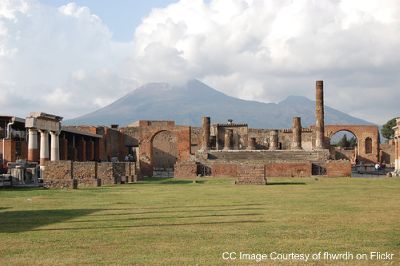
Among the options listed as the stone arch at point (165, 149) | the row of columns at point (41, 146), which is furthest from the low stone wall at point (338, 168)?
the stone arch at point (165, 149)

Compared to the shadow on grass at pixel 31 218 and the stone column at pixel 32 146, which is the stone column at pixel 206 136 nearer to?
the stone column at pixel 32 146

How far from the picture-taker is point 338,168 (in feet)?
131

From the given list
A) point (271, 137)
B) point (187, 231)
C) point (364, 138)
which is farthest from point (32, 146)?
point (364, 138)

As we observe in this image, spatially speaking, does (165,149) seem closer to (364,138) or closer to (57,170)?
(364,138)

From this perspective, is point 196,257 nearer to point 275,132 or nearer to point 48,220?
point 48,220

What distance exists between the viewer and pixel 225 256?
24.4ft

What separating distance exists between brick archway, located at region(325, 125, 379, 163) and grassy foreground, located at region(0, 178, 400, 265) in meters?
53.3

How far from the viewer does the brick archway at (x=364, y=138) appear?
67250 mm

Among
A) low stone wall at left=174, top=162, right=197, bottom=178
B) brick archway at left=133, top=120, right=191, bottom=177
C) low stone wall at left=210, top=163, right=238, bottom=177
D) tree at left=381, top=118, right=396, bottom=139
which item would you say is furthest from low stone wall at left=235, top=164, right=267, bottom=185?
tree at left=381, top=118, right=396, bottom=139

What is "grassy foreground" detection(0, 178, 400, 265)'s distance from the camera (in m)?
7.73

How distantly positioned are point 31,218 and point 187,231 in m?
4.09

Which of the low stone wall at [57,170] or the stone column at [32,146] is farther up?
the stone column at [32,146]

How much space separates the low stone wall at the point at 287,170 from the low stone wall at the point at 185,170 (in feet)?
16.0

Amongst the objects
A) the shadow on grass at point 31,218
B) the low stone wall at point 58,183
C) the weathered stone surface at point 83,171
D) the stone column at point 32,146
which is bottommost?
the shadow on grass at point 31,218
